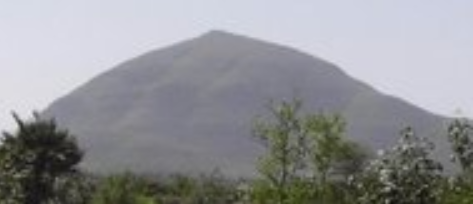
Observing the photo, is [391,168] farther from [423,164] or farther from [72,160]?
[72,160]

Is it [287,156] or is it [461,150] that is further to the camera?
[461,150]

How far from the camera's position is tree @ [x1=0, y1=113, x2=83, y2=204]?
51.1m

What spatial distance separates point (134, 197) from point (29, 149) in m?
29.4

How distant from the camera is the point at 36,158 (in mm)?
51438

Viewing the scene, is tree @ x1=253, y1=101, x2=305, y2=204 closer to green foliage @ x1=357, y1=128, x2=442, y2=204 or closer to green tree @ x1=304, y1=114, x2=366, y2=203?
green tree @ x1=304, y1=114, x2=366, y2=203

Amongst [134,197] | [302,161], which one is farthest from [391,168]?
[134,197]

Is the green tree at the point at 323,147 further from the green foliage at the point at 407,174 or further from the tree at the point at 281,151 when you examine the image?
the green foliage at the point at 407,174

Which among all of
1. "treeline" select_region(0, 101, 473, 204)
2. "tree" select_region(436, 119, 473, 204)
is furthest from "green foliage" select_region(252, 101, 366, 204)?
"tree" select_region(436, 119, 473, 204)

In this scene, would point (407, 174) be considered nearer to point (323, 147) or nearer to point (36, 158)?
point (323, 147)

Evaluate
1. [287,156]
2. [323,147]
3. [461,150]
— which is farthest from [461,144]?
[287,156]

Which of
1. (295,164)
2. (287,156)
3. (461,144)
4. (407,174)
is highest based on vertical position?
(461,144)

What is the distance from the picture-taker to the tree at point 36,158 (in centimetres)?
5112

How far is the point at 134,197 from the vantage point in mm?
81062

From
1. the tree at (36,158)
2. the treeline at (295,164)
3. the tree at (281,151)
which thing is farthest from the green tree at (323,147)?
the tree at (36,158)
